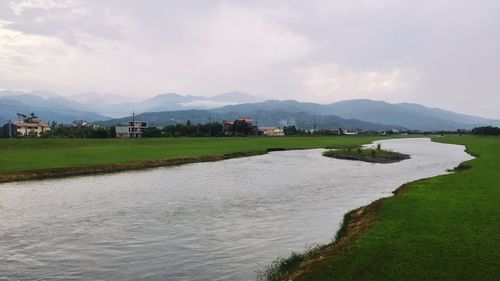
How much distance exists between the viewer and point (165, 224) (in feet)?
93.7

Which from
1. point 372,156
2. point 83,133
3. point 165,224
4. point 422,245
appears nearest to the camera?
point 422,245

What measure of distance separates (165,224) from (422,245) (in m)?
16.7

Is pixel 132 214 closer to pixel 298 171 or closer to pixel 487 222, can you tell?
pixel 487 222

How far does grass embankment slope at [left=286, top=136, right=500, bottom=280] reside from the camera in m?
15.2

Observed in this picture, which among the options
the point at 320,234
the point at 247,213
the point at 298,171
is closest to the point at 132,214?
the point at 247,213

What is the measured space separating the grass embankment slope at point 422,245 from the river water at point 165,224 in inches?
141

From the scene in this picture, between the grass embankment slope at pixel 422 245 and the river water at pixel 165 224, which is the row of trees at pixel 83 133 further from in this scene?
the grass embankment slope at pixel 422 245

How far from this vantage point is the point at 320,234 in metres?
25.8

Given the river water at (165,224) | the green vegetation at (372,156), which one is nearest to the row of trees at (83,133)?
the green vegetation at (372,156)

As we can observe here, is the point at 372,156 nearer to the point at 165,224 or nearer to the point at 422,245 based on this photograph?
the point at 165,224

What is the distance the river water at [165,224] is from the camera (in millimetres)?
20141

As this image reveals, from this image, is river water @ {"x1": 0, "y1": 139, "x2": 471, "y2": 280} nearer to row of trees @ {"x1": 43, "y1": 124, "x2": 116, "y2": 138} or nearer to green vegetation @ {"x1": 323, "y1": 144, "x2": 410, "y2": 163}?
green vegetation @ {"x1": 323, "y1": 144, "x2": 410, "y2": 163}

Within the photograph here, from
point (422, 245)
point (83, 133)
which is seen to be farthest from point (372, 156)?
point (83, 133)

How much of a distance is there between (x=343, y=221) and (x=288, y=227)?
13.5 ft
